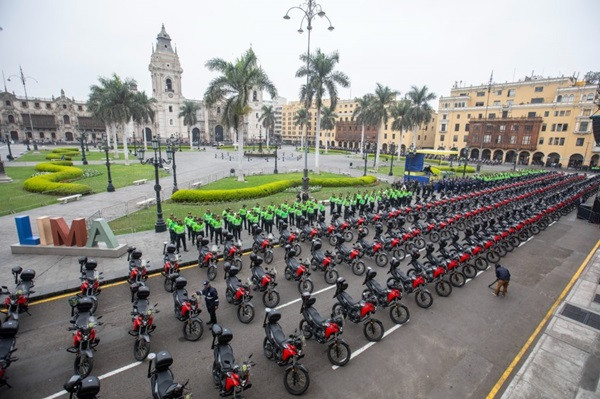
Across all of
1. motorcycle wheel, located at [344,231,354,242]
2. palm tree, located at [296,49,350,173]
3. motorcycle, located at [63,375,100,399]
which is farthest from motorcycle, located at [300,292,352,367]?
palm tree, located at [296,49,350,173]

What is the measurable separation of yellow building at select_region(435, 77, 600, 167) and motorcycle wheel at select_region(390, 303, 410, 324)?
5781 centimetres

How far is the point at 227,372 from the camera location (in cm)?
561

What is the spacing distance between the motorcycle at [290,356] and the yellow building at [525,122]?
61436 mm

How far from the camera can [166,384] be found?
520 centimetres

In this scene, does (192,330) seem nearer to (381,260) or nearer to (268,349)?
(268,349)

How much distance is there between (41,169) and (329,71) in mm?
31321

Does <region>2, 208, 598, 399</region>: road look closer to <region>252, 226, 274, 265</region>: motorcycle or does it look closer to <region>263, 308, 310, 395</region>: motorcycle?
<region>263, 308, 310, 395</region>: motorcycle

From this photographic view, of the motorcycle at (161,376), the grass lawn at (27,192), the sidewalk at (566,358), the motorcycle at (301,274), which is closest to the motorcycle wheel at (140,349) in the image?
the motorcycle at (161,376)

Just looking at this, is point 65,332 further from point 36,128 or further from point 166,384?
point 36,128

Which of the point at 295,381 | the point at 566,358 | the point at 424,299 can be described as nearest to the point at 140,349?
the point at 295,381

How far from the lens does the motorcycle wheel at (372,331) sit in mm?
7723

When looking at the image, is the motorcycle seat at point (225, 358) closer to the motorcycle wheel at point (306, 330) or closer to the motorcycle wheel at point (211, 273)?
the motorcycle wheel at point (306, 330)

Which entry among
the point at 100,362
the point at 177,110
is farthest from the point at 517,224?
the point at 177,110

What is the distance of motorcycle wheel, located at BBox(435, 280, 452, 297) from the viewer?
10057mm
